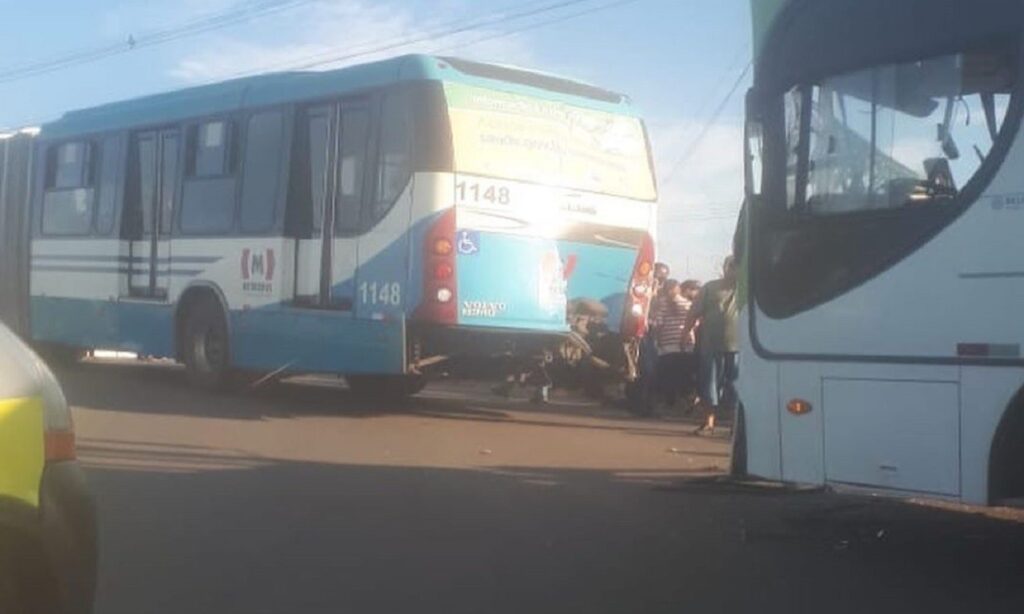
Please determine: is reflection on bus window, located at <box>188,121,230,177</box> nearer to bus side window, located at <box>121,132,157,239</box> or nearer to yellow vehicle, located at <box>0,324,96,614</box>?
bus side window, located at <box>121,132,157,239</box>

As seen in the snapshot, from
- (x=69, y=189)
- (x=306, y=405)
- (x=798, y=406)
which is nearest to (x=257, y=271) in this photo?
(x=306, y=405)

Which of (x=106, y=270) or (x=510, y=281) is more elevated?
(x=106, y=270)

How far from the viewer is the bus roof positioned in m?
13.7

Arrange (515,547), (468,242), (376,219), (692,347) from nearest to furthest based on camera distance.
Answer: (515,547), (468,242), (376,219), (692,347)

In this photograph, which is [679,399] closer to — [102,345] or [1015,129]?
[102,345]

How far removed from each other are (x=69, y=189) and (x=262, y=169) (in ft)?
15.0

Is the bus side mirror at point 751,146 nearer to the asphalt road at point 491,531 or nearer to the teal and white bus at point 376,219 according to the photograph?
the asphalt road at point 491,531

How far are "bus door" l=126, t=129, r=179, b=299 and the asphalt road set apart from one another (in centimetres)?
337

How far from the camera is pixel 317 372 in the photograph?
47.1 feet

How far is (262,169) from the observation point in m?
15.1

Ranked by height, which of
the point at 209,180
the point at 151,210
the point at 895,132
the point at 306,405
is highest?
the point at 209,180

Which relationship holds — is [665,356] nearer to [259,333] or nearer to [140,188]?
[259,333]

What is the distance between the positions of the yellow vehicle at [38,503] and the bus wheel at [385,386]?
11.5m

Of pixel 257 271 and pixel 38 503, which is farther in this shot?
pixel 257 271
